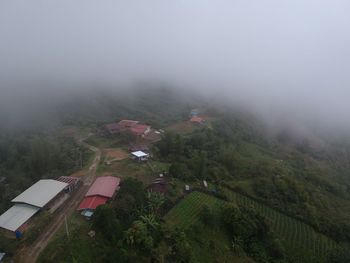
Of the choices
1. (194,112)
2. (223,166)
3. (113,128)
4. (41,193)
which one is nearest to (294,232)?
(223,166)

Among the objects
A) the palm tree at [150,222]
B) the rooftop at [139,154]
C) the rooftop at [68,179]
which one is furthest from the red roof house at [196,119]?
the palm tree at [150,222]

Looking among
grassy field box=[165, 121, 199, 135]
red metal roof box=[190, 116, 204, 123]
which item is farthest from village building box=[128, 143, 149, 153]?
red metal roof box=[190, 116, 204, 123]

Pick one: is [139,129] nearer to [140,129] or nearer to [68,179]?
[140,129]

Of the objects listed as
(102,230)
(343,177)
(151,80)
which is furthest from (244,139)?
(151,80)

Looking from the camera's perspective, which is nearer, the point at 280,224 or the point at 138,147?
the point at 280,224

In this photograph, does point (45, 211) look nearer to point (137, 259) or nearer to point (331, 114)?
point (137, 259)

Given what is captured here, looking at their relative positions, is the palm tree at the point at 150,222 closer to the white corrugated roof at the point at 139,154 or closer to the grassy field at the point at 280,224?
the grassy field at the point at 280,224

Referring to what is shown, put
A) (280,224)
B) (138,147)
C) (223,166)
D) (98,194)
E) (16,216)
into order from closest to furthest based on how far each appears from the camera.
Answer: (16,216), (98,194), (280,224), (223,166), (138,147)
